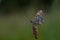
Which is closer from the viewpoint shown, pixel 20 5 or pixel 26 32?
pixel 26 32

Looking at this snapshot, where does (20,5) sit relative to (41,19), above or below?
above

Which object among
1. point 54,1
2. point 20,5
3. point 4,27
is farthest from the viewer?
point 20,5

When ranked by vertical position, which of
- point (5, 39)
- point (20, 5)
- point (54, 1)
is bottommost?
point (5, 39)

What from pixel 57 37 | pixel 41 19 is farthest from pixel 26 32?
pixel 41 19

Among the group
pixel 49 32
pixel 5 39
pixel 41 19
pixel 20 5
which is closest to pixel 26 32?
pixel 5 39

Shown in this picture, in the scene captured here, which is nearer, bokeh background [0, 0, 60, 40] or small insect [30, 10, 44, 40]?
small insect [30, 10, 44, 40]

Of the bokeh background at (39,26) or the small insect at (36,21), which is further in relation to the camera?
the bokeh background at (39,26)

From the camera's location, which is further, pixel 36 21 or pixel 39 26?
pixel 39 26

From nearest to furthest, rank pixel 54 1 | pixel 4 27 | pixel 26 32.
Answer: pixel 54 1 < pixel 26 32 < pixel 4 27

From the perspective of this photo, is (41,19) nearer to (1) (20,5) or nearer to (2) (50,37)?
(2) (50,37)
